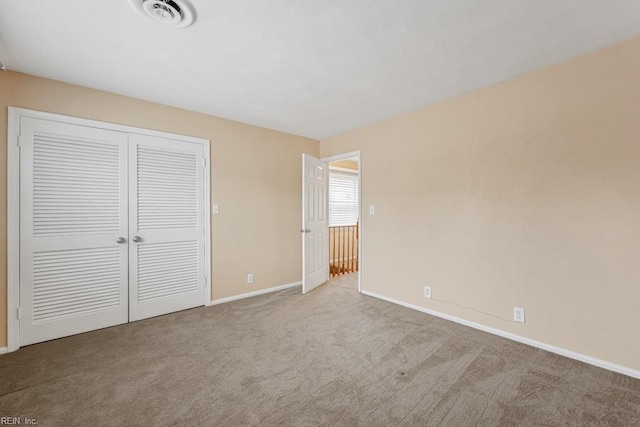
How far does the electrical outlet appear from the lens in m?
2.41

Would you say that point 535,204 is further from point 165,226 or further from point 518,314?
point 165,226

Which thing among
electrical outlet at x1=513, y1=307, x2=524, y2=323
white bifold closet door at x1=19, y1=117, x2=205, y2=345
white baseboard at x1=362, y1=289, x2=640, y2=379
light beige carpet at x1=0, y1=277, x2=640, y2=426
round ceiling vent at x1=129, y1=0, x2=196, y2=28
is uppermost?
round ceiling vent at x1=129, y1=0, x2=196, y2=28

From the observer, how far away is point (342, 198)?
6027 mm

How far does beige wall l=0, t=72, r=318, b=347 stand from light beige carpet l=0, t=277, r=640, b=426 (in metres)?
0.87

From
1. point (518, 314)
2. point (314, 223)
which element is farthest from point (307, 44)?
point (518, 314)

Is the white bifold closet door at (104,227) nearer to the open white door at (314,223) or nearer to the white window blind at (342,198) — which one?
the open white door at (314,223)

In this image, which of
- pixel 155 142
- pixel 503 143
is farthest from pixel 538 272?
pixel 155 142

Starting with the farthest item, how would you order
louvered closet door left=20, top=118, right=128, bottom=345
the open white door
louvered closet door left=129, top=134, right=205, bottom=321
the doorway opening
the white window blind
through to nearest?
the white window blind, the doorway opening, the open white door, louvered closet door left=129, top=134, right=205, bottom=321, louvered closet door left=20, top=118, right=128, bottom=345

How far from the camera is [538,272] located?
2314 mm

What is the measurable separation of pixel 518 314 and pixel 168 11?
3522mm

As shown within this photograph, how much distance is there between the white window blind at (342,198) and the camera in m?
5.86

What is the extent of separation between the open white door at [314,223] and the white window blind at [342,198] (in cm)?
148
